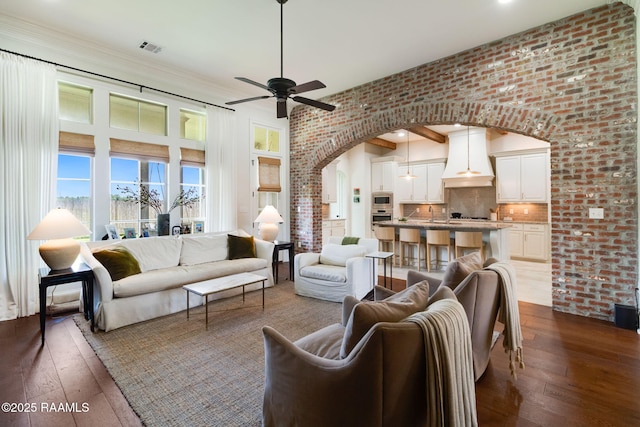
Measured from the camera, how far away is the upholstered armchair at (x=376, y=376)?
1213 mm

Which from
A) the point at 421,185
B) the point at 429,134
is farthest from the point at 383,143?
the point at 421,185

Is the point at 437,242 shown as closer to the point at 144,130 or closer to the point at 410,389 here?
the point at 410,389

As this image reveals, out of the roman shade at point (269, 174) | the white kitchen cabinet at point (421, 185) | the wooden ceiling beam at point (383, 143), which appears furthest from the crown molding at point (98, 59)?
the white kitchen cabinet at point (421, 185)

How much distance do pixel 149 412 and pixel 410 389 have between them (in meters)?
1.65

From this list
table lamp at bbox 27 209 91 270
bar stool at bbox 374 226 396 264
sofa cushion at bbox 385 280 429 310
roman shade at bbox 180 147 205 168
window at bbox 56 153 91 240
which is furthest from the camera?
bar stool at bbox 374 226 396 264

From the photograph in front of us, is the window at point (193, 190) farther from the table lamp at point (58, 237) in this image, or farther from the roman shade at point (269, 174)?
the table lamp at point (58, 237)

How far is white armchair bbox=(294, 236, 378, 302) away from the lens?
3.89m

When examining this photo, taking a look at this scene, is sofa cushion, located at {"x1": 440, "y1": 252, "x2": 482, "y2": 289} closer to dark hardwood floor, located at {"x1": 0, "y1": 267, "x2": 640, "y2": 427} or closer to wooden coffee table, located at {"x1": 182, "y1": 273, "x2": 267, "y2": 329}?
dark hardwood floor, located at {"x1": 0, "y1": 267, "x2": 640, "y2": 427}

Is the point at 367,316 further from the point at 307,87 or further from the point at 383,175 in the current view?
the point at 383,175

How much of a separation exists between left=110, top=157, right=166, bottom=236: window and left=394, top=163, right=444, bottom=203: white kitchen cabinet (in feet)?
21.4

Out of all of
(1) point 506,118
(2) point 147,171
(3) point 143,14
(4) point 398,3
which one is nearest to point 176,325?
(2) point 147,171

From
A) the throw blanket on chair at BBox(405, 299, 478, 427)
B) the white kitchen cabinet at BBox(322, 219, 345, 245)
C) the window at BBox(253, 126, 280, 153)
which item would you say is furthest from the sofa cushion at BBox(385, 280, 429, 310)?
the white kitchen cabinet at BBox(322, 219, 345, 245)

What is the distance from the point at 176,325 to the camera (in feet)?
10.7

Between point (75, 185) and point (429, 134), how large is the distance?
23.9 ft
